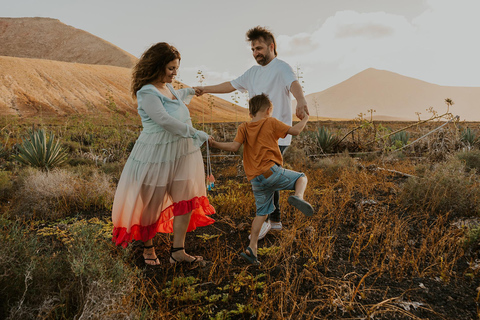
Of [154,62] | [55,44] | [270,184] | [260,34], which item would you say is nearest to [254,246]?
[270,184]

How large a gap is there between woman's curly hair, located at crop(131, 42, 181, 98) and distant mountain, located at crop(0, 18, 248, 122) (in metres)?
4.99

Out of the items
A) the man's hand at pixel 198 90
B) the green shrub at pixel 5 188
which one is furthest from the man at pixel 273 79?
the green shrub at pixel 5 188

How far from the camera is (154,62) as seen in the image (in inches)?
101

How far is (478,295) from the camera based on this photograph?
83.4 inches

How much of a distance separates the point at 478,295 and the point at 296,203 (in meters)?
1.35

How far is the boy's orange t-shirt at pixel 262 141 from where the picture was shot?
2.65 m

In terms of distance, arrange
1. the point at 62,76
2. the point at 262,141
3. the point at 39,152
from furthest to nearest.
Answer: the point at 62,76, the point at 39,152, the point at 262,141

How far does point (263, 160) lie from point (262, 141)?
0.16 m

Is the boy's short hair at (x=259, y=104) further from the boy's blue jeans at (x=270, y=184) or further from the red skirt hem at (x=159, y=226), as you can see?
the red skirt hem at (x=159, y=226)

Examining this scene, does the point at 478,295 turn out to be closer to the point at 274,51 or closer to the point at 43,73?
the point at 274,51

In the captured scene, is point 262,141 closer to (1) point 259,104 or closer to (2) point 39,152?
(1) point 259,104

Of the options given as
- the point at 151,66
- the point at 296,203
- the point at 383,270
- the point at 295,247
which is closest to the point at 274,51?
the point at 151,66

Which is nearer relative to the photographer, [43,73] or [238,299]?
[238,299]

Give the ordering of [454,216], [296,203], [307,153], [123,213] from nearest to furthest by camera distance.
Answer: [296,203] → [123,213] → [454,216] → [307,153]
